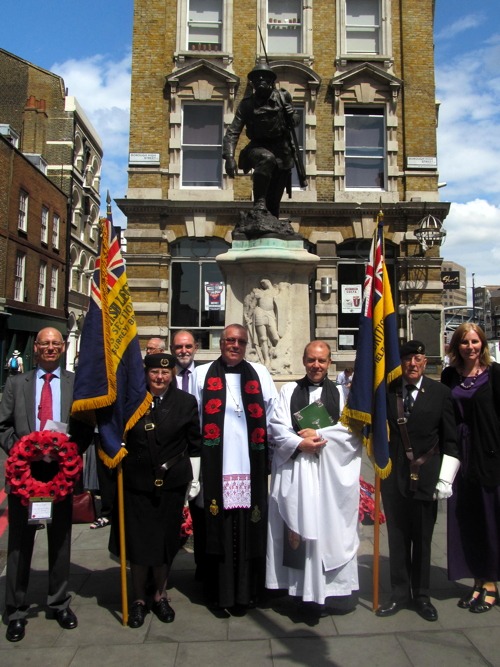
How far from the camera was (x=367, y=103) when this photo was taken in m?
17.4

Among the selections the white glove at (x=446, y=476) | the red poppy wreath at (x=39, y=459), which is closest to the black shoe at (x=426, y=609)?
the white glove at (x=446, y=476)

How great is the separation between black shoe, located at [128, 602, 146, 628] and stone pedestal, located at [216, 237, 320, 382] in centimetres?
323

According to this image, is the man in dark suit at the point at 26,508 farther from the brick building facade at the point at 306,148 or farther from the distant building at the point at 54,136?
the distant building at the point at 54,136

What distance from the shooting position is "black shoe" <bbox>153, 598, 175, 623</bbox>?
12.3 feet

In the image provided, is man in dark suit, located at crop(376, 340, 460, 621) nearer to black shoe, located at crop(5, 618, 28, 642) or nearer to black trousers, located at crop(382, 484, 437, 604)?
black trousers, located at crop(382, 484, 437, 604)

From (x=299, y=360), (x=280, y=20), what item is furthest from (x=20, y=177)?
(x=299, y=360)

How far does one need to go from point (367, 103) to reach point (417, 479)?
1604cm

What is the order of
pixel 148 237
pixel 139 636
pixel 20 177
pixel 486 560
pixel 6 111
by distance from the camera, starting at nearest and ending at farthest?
pixel 139 636
pixel 486 560
pixel 148 237
pixel 20 177
pixel 6 111

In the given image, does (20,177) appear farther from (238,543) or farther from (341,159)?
(238,543)

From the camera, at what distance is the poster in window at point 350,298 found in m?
17.6

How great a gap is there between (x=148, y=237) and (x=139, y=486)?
45.7 ft

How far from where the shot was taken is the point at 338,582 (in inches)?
150

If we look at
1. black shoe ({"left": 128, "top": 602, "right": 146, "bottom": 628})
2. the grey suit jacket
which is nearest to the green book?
black shoe ({"left": 128, "top": 602, "right": 146, "bottom": 628})

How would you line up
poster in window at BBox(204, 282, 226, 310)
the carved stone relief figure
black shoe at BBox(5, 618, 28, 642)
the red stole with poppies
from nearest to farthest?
black shoe at BBox(5, 618, 28, 642) < the red stole with poppies < the carved stone relief figure < poster in window at BBox(204, 282, 226, 310)
